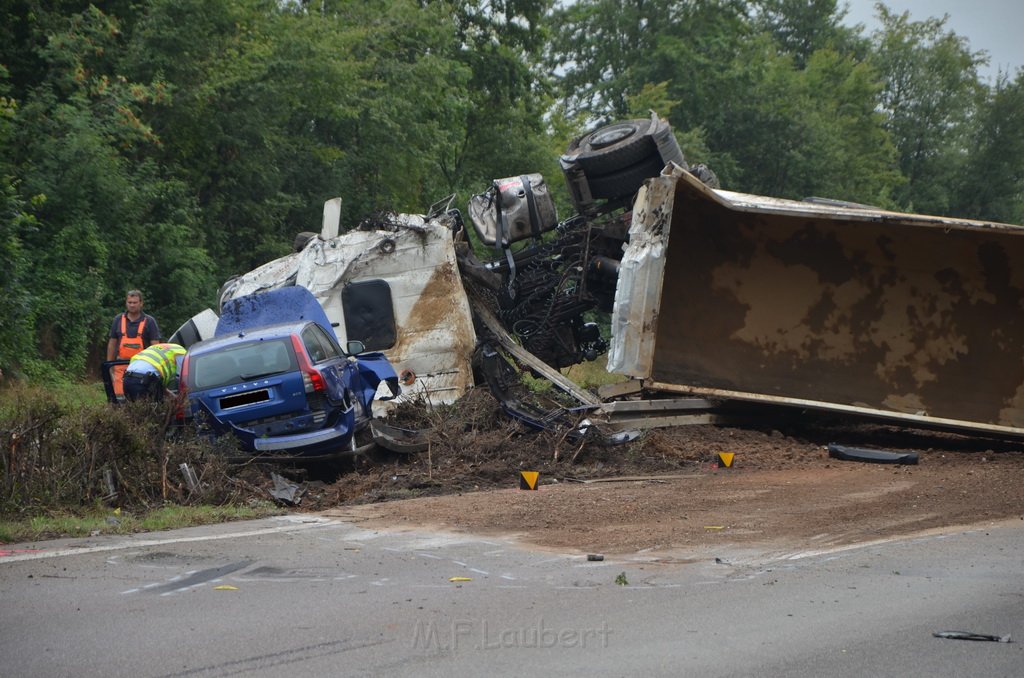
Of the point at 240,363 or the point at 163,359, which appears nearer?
the point at 240,363

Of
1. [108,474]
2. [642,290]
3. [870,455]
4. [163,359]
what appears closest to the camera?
[108,474]

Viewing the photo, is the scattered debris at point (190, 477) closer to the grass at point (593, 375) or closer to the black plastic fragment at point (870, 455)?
the black plastic fragment at point (870, 455)

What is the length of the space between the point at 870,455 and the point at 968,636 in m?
6.53

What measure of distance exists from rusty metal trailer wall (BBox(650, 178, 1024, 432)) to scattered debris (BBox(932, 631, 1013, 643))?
7118mm

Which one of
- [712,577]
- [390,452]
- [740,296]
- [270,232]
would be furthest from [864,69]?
[712,577]

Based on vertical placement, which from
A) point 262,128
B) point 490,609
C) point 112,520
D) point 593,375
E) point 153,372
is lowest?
point 490,609

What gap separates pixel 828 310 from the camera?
1350 cm

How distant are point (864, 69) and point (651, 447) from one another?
145 feet

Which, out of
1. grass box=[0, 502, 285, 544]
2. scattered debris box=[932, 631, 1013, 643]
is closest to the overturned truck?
grass box=[0, 502, 285, 544]

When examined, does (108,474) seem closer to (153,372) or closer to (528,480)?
(153,372)

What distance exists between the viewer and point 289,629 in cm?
564

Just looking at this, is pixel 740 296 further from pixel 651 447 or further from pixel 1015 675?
pixel 1015 675

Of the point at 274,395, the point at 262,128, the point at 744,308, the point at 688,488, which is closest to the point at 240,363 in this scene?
the point at 274,395

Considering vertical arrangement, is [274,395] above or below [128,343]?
below
